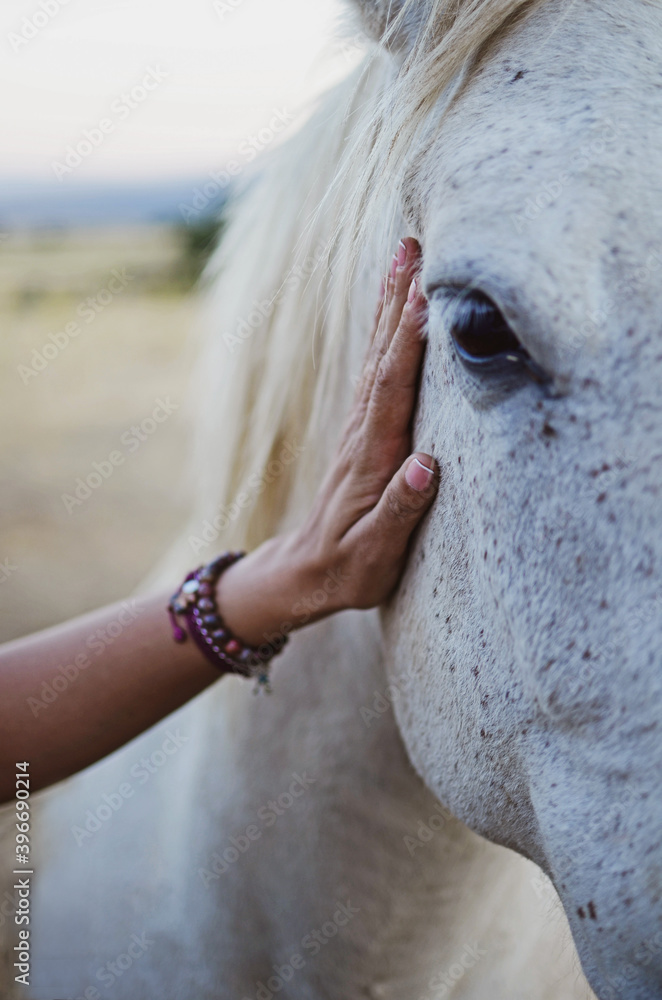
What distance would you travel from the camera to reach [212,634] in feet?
2.93

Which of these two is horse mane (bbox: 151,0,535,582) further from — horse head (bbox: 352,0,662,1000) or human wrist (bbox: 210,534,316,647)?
human wrist (bbox: 210,534,316,647)

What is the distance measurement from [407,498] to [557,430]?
7.9 inches

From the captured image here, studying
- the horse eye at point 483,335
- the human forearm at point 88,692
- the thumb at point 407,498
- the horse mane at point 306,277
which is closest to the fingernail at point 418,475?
the thumb at point 407,498

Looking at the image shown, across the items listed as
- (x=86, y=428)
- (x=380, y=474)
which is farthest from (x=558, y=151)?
(x=86, y=428)

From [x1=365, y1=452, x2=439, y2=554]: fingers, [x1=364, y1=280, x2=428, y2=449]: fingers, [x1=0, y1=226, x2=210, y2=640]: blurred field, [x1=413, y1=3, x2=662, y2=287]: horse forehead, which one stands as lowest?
[x1=0, y1=226, x2=210, y2=640]: blurred field

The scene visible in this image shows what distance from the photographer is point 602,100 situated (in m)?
0.53

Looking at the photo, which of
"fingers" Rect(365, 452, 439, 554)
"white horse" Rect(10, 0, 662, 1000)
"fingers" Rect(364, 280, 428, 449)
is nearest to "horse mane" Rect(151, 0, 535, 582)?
"white horse" Rect(10, 0, 662, 1000)

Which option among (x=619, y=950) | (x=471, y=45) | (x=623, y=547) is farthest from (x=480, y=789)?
(x=471, y=45)

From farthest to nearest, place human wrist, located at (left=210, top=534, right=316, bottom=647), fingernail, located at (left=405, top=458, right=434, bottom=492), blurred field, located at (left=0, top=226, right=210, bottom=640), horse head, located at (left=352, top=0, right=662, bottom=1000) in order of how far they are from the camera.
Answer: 1. blurred field, located at (left=0, top=226, right=210, bottom=640)
2. human wrist, located at (left=210, top=534, right=316, bottom=647)
3. fingernail, located at (left=405, top=458, right=434, bottom=492)
4. horse head, located at (left=352, top=0, right=662, bottom=1000)

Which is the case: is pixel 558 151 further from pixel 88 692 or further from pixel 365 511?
pixel 88 692

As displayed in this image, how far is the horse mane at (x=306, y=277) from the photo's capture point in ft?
2.22

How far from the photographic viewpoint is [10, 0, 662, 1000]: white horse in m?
0.49

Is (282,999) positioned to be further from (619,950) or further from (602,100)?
(602,100)

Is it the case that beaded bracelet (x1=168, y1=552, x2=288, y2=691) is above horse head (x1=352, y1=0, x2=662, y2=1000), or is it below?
below
